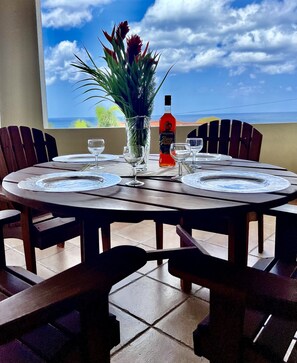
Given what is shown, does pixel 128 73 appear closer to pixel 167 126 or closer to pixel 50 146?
pixel 167 126

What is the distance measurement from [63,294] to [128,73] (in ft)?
3.22

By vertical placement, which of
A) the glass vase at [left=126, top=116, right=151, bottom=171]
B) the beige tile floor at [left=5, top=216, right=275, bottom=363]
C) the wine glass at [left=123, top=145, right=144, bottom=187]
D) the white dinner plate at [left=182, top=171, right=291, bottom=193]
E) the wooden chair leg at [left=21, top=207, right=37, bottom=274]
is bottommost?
the beige tile floor at [left=5, top=216, right=275, bottom=363]

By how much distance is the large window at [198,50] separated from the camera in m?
3.53

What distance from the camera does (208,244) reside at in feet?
7.48

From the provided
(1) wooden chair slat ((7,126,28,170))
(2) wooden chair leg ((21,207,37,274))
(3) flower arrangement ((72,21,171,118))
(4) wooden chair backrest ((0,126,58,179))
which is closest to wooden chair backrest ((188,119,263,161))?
(3) flower arrangement ((72,21,171,118))

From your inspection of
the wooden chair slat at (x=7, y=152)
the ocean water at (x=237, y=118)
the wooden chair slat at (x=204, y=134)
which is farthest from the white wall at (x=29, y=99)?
the wooden chair slat at (x=7, y=152)

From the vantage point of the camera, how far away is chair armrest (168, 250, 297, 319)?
1.92 ft

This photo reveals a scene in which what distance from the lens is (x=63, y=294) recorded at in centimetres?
60

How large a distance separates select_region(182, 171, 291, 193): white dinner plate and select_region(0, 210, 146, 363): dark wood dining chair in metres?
0.39

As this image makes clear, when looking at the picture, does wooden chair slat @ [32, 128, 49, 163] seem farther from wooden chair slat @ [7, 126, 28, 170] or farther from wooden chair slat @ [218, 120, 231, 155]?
wooden chair slat @ [218, 120, 231, 155]

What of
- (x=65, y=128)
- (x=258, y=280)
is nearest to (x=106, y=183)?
(x=258, y=280)

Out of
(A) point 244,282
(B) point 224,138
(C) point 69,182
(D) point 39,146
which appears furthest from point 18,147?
(A) point 244,282

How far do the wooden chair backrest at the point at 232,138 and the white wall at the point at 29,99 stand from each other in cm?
92

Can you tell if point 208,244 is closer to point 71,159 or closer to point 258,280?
point 71,159
